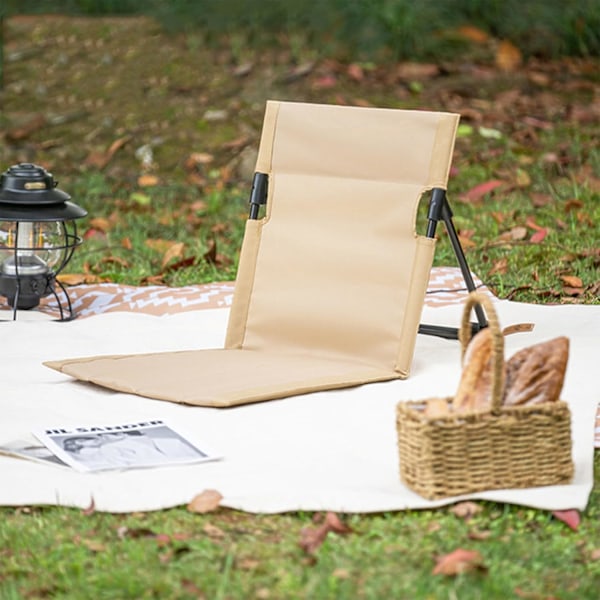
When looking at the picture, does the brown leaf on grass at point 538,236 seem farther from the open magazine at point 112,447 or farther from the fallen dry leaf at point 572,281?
the open magazine at point 112,447

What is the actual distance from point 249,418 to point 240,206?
278 centimetres

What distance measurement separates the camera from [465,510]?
2.29m

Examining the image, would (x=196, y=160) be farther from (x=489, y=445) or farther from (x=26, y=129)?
(x=489, y=445)

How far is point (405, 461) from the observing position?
239cm

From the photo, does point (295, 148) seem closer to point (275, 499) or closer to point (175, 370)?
point (175, 370)

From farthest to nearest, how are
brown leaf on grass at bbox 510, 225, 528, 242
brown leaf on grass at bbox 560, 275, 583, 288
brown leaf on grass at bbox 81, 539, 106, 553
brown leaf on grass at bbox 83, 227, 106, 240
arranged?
brown leaf on grass at bbox 83, 227, 106, 240 < brown leaf on grass at bbox 510, 225, 528, 242 < brown leaf on grass at bbox 560, 275, 583, 288 < brown leaf on grass at bbox 81, 539, 106, 553

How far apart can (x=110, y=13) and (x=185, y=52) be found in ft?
2.24

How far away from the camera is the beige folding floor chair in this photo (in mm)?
3234

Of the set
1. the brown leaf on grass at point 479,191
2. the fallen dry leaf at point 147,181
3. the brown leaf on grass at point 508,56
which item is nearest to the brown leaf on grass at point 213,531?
the brown leaf on grass at point 479,191

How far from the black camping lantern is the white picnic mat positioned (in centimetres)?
11

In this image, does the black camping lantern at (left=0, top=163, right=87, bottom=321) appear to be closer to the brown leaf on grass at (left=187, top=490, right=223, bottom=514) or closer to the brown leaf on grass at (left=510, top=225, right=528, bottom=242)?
the brown leaf on grass at (left=187, top=490, right=223, bottom=514)

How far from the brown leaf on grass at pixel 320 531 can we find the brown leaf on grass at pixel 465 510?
0.21 meters

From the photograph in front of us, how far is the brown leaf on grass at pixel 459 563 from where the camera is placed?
6.64 feet

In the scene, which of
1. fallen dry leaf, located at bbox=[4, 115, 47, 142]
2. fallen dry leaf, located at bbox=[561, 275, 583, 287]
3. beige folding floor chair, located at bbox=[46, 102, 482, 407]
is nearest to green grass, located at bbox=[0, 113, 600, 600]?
beige folding floor chair, located at bbox=[46, 102, 482, 407]
